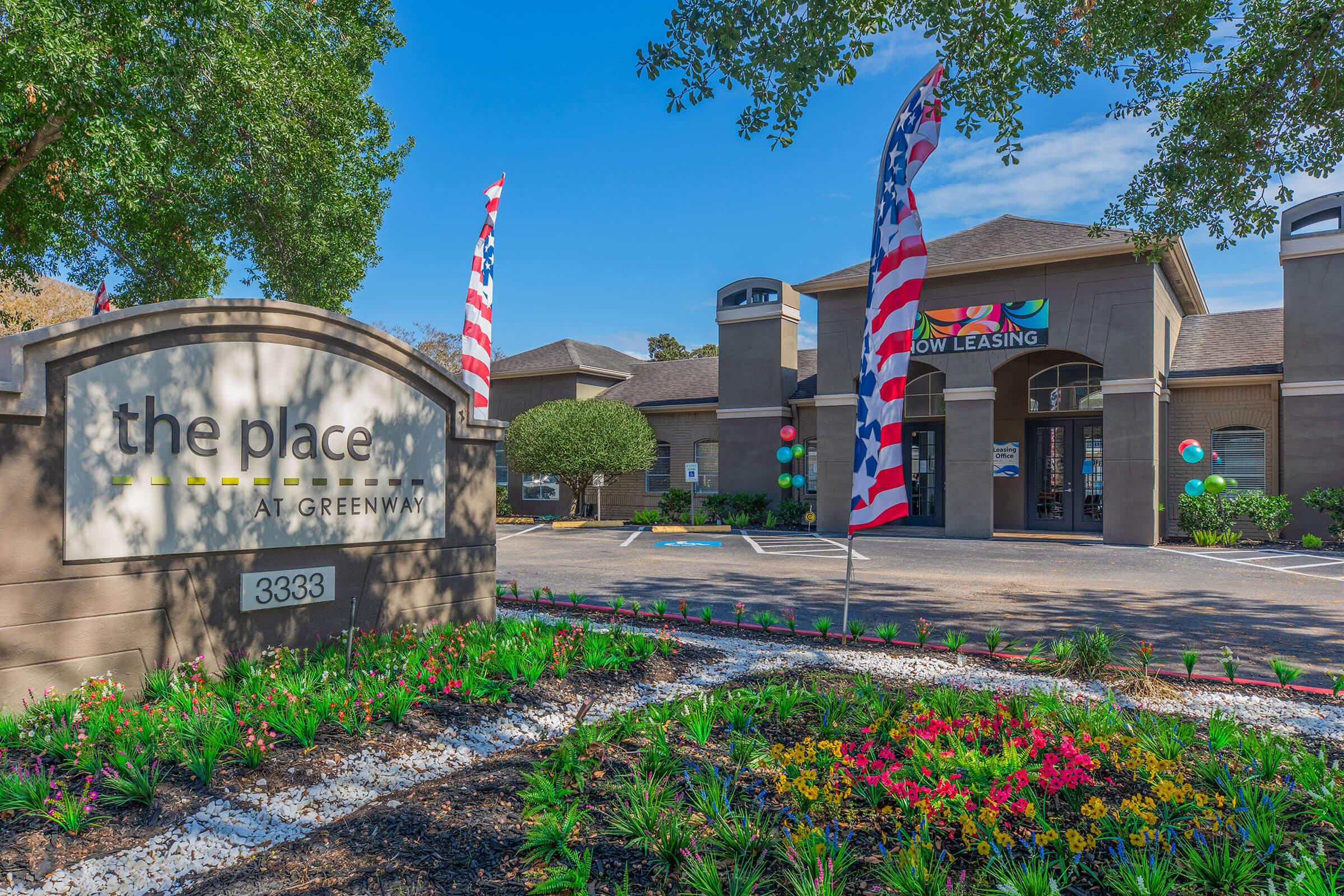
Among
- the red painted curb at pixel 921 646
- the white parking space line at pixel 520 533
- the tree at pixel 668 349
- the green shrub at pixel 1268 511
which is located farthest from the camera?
the tree at pixel 668 349

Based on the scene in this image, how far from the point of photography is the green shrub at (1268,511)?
57.0 feet

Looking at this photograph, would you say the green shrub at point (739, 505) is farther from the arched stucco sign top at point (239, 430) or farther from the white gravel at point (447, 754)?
the arched stucco sign top at point (239, 430)

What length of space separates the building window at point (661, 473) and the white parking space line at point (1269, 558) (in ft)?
49.0

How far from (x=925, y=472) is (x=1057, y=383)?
14.1 ft

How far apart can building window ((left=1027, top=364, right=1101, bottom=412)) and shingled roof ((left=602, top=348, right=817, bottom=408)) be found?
6327 millimetres

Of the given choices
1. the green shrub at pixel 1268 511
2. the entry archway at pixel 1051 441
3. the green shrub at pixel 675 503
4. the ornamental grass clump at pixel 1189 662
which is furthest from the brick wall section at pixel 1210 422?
the ornamental grass clump at pixel 1189 662

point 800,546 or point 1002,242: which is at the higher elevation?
point 1002,242

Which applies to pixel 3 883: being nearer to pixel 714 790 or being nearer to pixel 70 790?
pixel 70 790

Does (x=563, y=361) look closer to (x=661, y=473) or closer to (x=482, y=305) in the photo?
(x=661, y=473)

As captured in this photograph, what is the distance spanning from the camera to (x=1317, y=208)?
60.0 ft

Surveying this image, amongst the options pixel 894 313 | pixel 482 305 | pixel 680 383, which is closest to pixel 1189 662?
pixel 894 313

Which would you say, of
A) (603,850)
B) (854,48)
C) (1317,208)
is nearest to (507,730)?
(603,850)

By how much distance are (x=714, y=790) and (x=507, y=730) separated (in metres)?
1.85

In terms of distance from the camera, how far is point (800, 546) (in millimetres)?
17328
